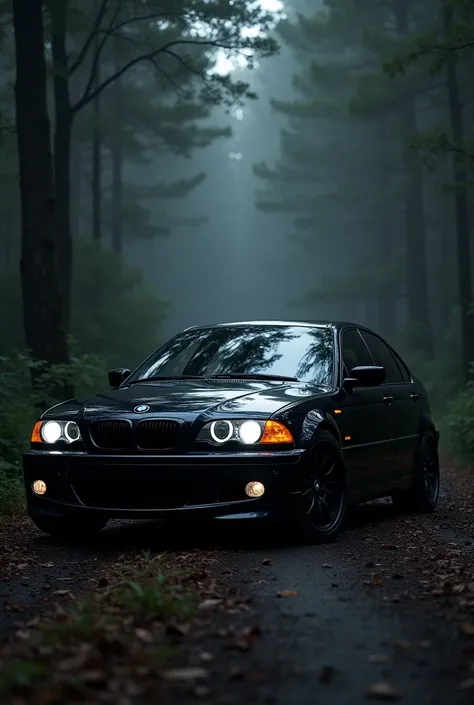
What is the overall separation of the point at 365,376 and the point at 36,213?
811cm

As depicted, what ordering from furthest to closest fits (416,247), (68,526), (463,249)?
(416,247) → (463,249) → (68,526)

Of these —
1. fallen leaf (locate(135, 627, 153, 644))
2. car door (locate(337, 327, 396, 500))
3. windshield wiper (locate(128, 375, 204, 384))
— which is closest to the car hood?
windshield wiper (locate(128, 375, 204, 384))

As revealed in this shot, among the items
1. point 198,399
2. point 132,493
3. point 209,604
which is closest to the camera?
point 209,604

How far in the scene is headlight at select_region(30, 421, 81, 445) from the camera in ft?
25.7

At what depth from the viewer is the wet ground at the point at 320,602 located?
397 centimetres

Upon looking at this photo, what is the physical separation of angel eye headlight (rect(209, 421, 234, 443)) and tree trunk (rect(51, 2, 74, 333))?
12.9 meters

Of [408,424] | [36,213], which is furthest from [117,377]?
[36,213]

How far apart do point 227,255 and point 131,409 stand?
3239 inches

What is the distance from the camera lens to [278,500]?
7.39 m

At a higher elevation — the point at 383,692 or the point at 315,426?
the point at 315,426

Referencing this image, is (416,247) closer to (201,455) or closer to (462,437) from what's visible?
(462,437)

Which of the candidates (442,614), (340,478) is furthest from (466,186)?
(442,614)

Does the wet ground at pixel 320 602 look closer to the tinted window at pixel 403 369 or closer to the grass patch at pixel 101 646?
the grass patch at pixel 101 646

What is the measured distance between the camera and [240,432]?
7.39m
